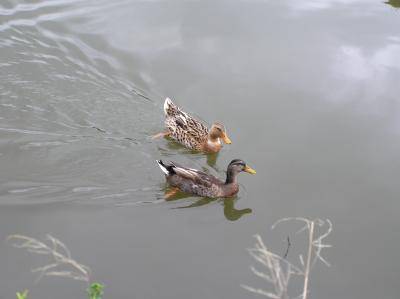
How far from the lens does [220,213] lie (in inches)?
274

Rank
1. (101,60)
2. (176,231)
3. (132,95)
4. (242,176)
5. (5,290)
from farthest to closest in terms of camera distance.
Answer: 1. (101,60)
2. (132,95)
3. (242,176)
4. (176,231)
5. (5,290)

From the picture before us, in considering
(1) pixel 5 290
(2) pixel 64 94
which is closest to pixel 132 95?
(2) pixel 64 94

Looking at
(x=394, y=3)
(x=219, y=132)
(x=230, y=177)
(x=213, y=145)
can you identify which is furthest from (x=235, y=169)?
(x=394, y=3)

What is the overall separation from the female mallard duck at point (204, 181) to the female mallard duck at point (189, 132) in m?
0.96

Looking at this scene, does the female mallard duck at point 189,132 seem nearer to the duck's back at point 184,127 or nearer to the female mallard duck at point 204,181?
the duck's back at point 184,127

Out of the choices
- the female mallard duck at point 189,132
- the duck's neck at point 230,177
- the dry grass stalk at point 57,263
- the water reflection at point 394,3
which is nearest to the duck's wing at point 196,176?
the duck's neck at point 230,177

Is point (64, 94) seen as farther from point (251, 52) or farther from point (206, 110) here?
point (251, 52)

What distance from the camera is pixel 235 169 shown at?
7.24m

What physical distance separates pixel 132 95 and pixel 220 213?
120 inches

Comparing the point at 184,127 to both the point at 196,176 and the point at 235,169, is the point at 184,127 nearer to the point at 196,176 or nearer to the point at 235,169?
the point at 196,176

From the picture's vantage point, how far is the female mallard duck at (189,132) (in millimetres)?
8289

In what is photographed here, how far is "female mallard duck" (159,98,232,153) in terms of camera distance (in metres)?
8.29

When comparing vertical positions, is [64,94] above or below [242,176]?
above

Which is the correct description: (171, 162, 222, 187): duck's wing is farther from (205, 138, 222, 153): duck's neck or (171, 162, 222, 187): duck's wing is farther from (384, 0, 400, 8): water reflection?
(384, 0, 400, 8): water reflection
